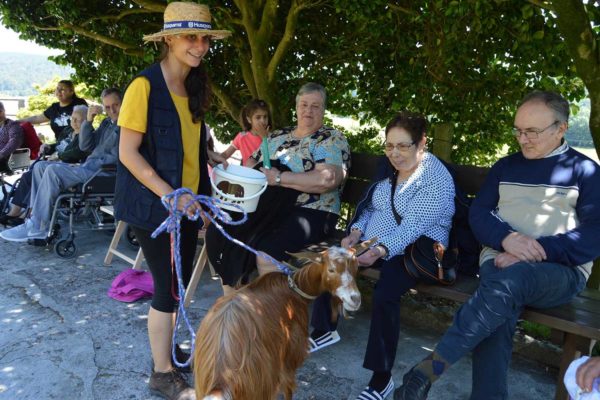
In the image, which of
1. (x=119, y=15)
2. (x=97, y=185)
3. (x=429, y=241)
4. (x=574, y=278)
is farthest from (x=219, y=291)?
(x=119, y=15)

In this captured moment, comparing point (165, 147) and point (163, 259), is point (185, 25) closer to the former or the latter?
point (165, 147)

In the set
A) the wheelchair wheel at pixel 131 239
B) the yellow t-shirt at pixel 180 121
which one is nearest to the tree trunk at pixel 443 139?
the yellow t-shirt at pixel 180 121

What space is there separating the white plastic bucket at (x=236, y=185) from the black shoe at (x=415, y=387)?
1434 mm

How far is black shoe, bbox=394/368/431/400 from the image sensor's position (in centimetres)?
265

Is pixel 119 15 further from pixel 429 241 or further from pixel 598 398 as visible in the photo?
pixel 598 398

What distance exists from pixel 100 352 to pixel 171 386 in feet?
2.90

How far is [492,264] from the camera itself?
3137 millimetres

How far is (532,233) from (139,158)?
2407mm

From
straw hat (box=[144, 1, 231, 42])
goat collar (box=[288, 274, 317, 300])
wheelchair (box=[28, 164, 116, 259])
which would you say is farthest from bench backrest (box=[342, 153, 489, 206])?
wheelchair (box=[28, 164, 116, 259])

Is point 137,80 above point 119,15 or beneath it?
beneath

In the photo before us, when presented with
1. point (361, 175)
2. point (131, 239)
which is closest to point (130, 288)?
point (131, 239)

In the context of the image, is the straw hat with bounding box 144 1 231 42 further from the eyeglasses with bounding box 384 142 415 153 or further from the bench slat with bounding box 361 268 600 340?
the bench slat with bounding box 361 268 600 340

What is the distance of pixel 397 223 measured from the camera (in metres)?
3.56

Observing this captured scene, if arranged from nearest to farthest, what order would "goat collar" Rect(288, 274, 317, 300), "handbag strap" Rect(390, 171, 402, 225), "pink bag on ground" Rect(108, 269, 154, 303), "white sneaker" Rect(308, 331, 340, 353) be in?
1. "goat collar" Rect(288, 274, 317, 300)
2. "handbag strap" Rect(390, 171, 402, 225)
3. "white sneaker" Rect(308, 331, 340, 353)
4. "pink bag on ground" Rect(108, 269, 154, 303)
